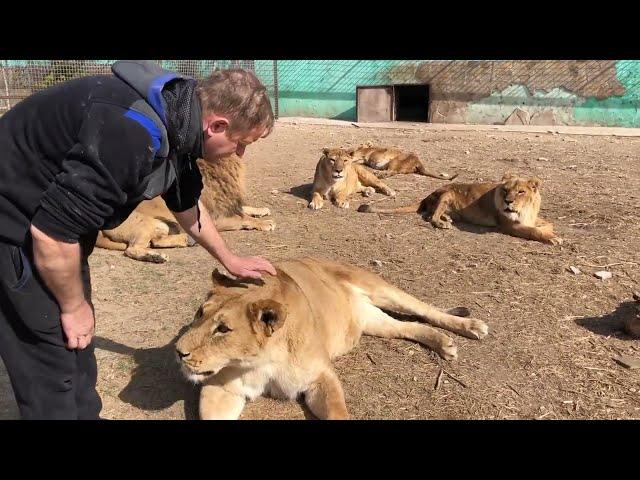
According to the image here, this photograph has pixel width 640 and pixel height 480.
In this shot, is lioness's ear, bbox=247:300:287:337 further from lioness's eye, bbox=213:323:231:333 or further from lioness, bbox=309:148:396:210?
lioness, bbox=309:148:396:210

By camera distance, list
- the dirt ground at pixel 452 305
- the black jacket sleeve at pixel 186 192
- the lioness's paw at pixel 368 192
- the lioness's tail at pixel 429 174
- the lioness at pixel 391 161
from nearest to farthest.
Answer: the black jacket sleeve at pixel 186 192
the dirt ground at pixel 452 305
the lioness's paw at pixel 368 192
the lioness's tail at pixel 429 174
the lioness at pixel 391 161

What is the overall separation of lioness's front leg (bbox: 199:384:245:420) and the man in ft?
2.84

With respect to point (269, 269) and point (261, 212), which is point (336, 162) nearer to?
point (261, 212)

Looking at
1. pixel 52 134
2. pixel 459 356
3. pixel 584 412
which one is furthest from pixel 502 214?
pixel 52 134

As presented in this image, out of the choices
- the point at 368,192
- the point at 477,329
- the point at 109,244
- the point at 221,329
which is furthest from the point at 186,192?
the point at 368,192

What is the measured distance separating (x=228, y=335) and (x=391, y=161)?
7.91m

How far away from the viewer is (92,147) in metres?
2.05

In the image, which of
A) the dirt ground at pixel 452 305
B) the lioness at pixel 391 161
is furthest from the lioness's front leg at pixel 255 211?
the lioness at pixel 391 161

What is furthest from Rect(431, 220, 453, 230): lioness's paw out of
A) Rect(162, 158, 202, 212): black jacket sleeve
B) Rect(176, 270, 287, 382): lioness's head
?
Rect(162, 158, 202, 212): black jacket sleeve

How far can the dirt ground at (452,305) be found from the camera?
359 cm

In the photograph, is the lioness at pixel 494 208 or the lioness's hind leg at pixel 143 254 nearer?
the lioness's hind leg at pixel 143 254

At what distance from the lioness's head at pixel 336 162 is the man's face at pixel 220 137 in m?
6.61

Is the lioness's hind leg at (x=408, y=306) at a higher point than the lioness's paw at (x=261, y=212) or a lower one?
higher

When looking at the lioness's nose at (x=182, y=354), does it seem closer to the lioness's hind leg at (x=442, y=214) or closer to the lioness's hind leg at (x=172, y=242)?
the lioness's hind leg at (x=172, y=242)
